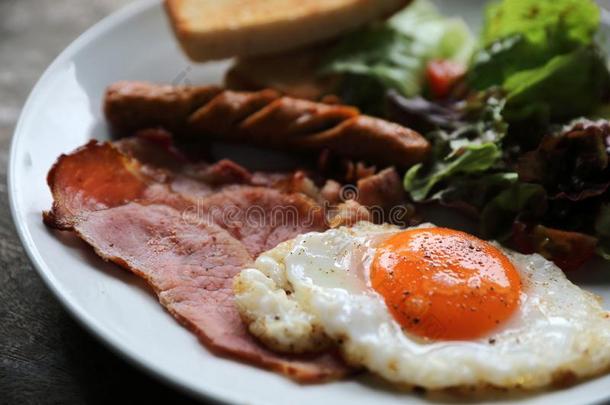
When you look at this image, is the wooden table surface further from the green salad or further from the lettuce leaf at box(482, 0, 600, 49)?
the lettuce leaf at box(482, 0, 600, 49)

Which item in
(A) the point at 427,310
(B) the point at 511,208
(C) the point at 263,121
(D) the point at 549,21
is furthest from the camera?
(D) the point at 549,21

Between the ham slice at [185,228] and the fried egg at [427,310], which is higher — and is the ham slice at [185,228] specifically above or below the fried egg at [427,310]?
below

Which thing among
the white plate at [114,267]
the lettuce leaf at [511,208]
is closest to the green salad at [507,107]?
the lettuce leaf at [511,208]

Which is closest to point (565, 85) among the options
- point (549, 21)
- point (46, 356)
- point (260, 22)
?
point (549, 21)

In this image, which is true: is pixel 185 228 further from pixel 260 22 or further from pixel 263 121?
pixel 260 22

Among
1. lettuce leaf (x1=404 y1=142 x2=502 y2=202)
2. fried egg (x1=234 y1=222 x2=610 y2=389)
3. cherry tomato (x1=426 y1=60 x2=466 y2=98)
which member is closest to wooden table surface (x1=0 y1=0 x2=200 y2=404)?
fried egg (x1=234 y1=222 x2=610 y2=389)

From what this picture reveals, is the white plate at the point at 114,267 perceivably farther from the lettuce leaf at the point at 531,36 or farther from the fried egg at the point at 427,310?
the lettuce leaf at the point at 531,36

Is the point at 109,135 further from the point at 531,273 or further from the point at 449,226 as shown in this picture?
the point at 531,273
